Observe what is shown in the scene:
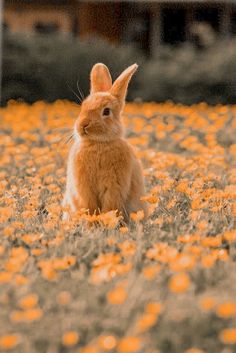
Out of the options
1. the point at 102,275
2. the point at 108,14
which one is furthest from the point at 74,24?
the point at 102,275

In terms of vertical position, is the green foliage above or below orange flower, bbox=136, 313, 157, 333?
below

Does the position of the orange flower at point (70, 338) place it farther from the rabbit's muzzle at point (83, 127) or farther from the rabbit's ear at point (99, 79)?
the rabbit's ear at point (99, 79)

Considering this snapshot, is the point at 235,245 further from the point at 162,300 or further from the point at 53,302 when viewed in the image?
the point at 53,302

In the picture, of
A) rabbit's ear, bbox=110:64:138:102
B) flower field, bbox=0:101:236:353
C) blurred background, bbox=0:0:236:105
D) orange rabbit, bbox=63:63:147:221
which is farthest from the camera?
blurred background, bbox=0:0:236:105

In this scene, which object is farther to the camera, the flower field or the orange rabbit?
the orange rabbit

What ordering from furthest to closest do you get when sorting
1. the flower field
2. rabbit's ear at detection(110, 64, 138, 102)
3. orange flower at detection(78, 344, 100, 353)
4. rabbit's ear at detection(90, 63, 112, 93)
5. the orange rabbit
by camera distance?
rabbit's ear at detection(90, 63, 112, 93), rabbit's ear at detection(110, 64, 138, 102), the orange rabbit, the flower field, orange flower at detection(78, 344, 100, 353)

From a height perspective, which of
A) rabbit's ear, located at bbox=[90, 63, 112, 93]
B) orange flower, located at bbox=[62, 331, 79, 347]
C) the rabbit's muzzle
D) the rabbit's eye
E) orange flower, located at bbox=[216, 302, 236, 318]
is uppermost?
rabbit's ear, located at bbox=[90, 63, 112, 93]

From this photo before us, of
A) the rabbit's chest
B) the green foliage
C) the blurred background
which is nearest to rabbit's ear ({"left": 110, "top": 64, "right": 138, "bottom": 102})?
the rabbit's chest

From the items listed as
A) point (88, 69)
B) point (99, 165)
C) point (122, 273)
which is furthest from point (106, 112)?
point (88, 69)

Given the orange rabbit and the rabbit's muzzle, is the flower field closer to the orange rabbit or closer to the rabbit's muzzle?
the orange rabbit
